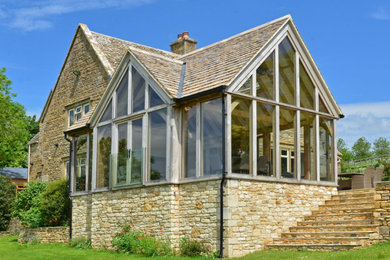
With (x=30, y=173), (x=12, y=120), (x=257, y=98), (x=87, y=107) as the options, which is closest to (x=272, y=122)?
(x=257, y=98)

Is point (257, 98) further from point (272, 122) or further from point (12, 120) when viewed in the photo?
point (12, 120)

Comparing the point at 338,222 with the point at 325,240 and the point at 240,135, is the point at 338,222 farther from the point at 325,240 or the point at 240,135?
the point at 240,135

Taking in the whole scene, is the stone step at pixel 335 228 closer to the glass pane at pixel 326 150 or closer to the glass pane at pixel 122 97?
the glass pane at pixel 326 150

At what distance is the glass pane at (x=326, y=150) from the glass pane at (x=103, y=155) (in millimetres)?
7226

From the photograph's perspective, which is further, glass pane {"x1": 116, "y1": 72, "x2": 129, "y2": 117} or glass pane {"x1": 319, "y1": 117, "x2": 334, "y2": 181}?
glass pane {"x1": 116, "y1": 72, "x2": 129, "y2": 117}

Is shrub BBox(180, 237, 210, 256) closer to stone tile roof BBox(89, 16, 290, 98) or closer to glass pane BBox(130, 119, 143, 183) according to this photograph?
glass pane BBox(130, 119, 143, 183)

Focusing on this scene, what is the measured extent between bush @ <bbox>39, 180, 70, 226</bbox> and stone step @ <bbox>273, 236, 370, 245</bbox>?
11373 millimetres

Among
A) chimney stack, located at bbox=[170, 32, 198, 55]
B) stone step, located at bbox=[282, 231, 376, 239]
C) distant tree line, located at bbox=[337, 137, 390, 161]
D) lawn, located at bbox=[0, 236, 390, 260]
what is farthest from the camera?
distant tree line, located at bbox=[337, 137, 390, 161]

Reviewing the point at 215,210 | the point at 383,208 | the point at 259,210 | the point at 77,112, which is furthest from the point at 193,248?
the point at 77,112

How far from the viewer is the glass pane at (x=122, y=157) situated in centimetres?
1841

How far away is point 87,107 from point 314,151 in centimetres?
1322

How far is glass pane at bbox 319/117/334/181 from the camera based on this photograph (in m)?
18.3

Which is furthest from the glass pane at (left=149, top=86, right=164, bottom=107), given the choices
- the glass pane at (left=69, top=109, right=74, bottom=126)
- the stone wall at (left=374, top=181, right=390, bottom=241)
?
the glass pane at (left=69, top=109, right=74, bottom=126)

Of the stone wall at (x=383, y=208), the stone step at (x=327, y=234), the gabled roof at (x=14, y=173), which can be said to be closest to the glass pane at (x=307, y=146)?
the stone step at (x=327, y=234)
